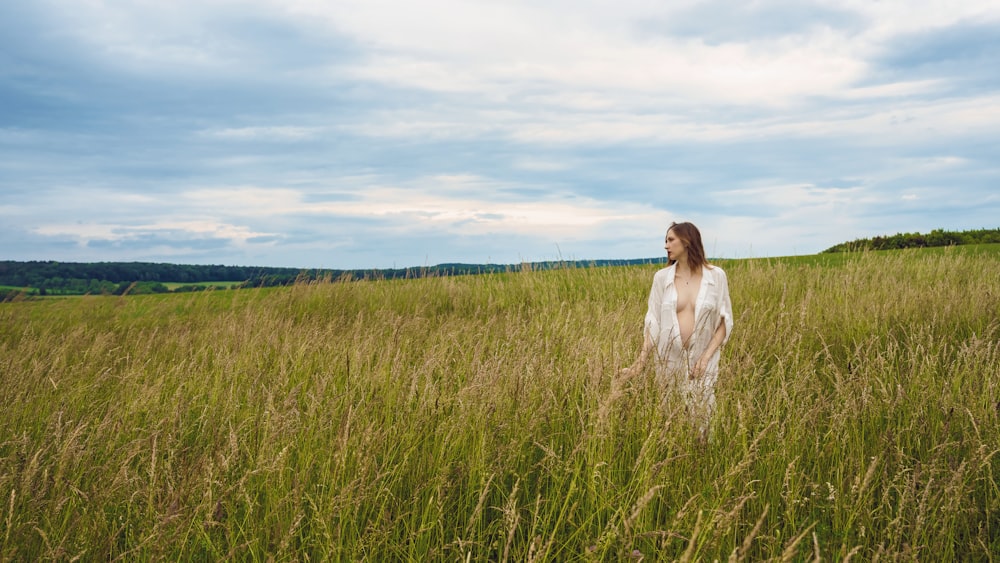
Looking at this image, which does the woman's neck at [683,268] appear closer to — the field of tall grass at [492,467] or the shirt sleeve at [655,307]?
the shirt sleeve at [655,307]

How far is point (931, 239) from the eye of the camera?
2539cm

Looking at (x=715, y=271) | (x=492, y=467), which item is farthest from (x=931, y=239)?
(x=492, y=467)

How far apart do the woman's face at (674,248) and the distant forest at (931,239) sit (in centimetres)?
2391

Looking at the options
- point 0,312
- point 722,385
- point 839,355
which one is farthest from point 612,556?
point 0,312

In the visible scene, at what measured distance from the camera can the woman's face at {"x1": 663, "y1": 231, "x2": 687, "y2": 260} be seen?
4.53 metres

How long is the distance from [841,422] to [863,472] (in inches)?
10.6

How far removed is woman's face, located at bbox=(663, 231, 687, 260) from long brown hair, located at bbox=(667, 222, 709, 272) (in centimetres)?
2

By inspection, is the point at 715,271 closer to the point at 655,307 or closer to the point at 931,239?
the point at 655,307

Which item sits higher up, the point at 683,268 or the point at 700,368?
the point at 683,268

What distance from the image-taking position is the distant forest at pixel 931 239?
82.4 ft

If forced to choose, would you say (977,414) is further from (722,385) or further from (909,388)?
(722,385)

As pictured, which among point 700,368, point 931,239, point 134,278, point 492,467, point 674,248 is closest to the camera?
point 492,467

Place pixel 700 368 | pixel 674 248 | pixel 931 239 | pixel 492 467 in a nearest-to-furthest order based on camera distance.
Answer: pixel 492 467 < pixel 700 368 < pixel 674 248 < pixel 931 239

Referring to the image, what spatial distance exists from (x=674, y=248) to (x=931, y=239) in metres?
A: 26.6
